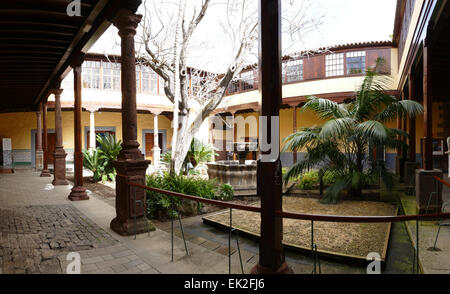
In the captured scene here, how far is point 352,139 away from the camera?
7.68m

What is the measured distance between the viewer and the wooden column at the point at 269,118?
2.59 m

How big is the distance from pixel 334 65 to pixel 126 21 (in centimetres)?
1305

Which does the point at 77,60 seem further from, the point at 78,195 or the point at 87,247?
the point at 87,247

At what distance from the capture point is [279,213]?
2557 millimetres

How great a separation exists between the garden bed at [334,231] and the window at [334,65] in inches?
385

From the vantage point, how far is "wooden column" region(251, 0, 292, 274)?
8.50ft

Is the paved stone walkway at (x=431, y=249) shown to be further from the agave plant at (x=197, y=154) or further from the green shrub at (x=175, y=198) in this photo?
the agave plant at (x=197, y=154)

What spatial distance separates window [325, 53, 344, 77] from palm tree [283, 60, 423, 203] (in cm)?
731

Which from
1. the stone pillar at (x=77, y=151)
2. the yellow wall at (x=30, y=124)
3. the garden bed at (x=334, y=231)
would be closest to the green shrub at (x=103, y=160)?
the stone pillar at (x=77, y=151)

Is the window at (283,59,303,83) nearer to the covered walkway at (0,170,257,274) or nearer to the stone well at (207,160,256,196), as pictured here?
the stone well at (207,160,256,196)

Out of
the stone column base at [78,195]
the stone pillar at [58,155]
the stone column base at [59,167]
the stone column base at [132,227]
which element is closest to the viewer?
the stone column base at [132,227]

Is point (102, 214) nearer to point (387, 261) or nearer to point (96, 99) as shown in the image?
point (387, 261)

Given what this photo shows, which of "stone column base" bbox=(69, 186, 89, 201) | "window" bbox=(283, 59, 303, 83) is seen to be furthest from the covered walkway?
"window" bbox=(283, 59, 303, 83)

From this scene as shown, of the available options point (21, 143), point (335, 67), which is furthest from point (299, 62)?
point (21, 143)
